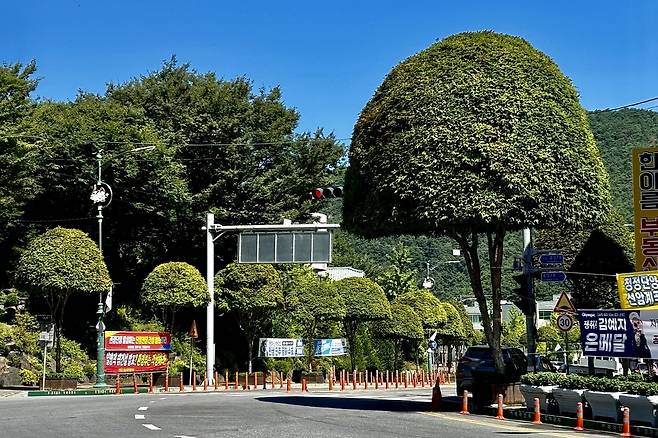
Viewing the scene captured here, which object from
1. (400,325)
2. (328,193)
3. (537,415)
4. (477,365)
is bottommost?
(537,415)

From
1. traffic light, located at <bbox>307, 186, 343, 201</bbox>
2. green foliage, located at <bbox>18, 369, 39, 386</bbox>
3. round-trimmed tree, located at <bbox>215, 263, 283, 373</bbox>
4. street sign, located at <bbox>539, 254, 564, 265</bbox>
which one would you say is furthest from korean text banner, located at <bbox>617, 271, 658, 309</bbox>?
round-trimmed tree, located at <bbox>215, 263, 283, 373</bbox>

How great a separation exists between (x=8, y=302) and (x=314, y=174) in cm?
1901

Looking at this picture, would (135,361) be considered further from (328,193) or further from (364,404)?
(364,404)

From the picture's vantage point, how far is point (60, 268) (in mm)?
36969

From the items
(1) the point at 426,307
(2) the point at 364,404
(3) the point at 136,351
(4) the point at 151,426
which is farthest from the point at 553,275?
(1) the point at 426,307

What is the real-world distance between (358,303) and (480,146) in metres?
30.0

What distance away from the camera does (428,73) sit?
72.7ft

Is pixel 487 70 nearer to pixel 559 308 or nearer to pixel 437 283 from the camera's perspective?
pixel 559 308

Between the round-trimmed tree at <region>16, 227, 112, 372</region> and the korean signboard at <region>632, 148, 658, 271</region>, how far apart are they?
74.1 ft

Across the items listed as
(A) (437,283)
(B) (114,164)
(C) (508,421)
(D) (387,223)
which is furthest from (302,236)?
(A) (437,283)

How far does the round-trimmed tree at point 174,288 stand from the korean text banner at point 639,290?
25.3m

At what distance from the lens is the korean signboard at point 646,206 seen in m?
22.9

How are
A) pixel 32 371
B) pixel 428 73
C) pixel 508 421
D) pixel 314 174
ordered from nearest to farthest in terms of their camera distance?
1. pixel 508 421
2. pixel 428 73
3. pixel 32 371
4. pixel 314 174

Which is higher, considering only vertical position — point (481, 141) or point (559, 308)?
point (481, 141)
